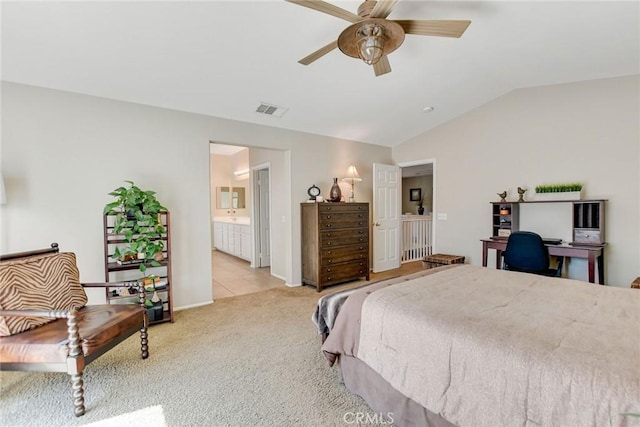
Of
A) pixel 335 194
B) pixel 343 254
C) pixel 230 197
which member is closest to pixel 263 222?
pixel 335 194

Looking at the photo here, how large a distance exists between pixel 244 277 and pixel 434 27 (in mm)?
4505

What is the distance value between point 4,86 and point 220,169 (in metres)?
5.45

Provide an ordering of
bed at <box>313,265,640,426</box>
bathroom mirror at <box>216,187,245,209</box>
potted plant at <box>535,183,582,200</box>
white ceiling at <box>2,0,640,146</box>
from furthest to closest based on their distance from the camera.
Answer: bathroom mirror at <box>216,187,245,209</box> < potted plant at <box>535,183,582,200</box> < white ceiling at <box>2,0,640,146</box> < bed at <box>313,265,640,426</box>

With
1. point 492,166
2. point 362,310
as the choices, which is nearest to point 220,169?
point 492,166

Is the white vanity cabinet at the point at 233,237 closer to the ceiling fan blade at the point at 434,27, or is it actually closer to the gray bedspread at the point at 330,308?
the gray bedspread at the point at 330,308

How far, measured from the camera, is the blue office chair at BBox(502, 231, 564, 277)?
342cm

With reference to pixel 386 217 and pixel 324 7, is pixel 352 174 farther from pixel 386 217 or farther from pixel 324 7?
pixel 324 7

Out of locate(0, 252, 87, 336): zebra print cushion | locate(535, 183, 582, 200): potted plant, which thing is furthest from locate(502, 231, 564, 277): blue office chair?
locate(0, 252, 87, 336): zebra print cushion

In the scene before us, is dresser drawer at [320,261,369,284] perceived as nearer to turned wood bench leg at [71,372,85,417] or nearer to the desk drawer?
the desk drawer

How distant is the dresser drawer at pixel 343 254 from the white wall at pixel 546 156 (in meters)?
1.45

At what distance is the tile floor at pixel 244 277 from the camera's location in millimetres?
4398

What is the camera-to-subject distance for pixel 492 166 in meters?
4.47

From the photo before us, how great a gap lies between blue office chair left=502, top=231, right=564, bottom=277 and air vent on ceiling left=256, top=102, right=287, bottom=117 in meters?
3.37

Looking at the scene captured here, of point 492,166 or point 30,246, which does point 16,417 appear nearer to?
point 30,246
